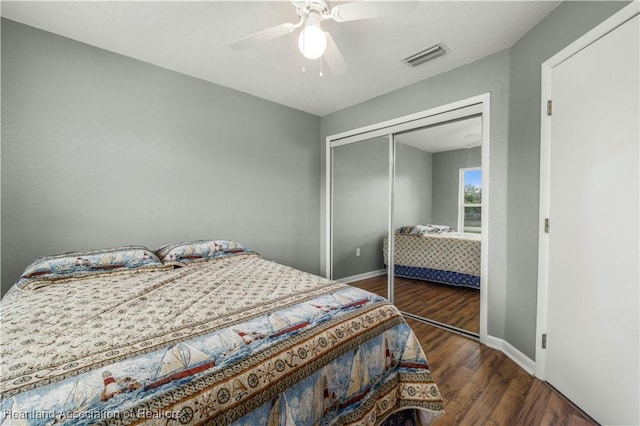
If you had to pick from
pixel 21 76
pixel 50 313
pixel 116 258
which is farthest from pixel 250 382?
pixel 21 76

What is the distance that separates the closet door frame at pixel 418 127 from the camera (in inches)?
90.9

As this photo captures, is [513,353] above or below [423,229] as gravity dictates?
below

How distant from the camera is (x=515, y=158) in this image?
2096 millimetres

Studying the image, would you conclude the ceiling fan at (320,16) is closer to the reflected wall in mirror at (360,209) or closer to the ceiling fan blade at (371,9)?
Answer: the ceiling fan blade at (371,9)

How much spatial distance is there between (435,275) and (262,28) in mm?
3019

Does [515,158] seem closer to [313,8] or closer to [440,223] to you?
[440,223]

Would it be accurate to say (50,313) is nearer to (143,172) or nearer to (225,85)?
(143,172)

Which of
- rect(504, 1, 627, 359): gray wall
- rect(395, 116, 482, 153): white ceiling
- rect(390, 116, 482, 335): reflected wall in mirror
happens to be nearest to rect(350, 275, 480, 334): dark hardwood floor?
rect(390, 116, 482, 335): reflected wall in mirror

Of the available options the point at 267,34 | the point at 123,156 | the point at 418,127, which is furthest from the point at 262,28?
the point at 418,127

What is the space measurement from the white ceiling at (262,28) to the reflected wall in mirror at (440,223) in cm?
69

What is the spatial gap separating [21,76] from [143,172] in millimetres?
995

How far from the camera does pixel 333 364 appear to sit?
108cm

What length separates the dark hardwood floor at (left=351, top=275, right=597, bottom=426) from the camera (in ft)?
4.93

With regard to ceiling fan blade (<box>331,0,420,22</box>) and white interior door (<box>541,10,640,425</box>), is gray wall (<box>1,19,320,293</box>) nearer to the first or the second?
ceiling fan blade (<box>331,0,420,22</box>)
